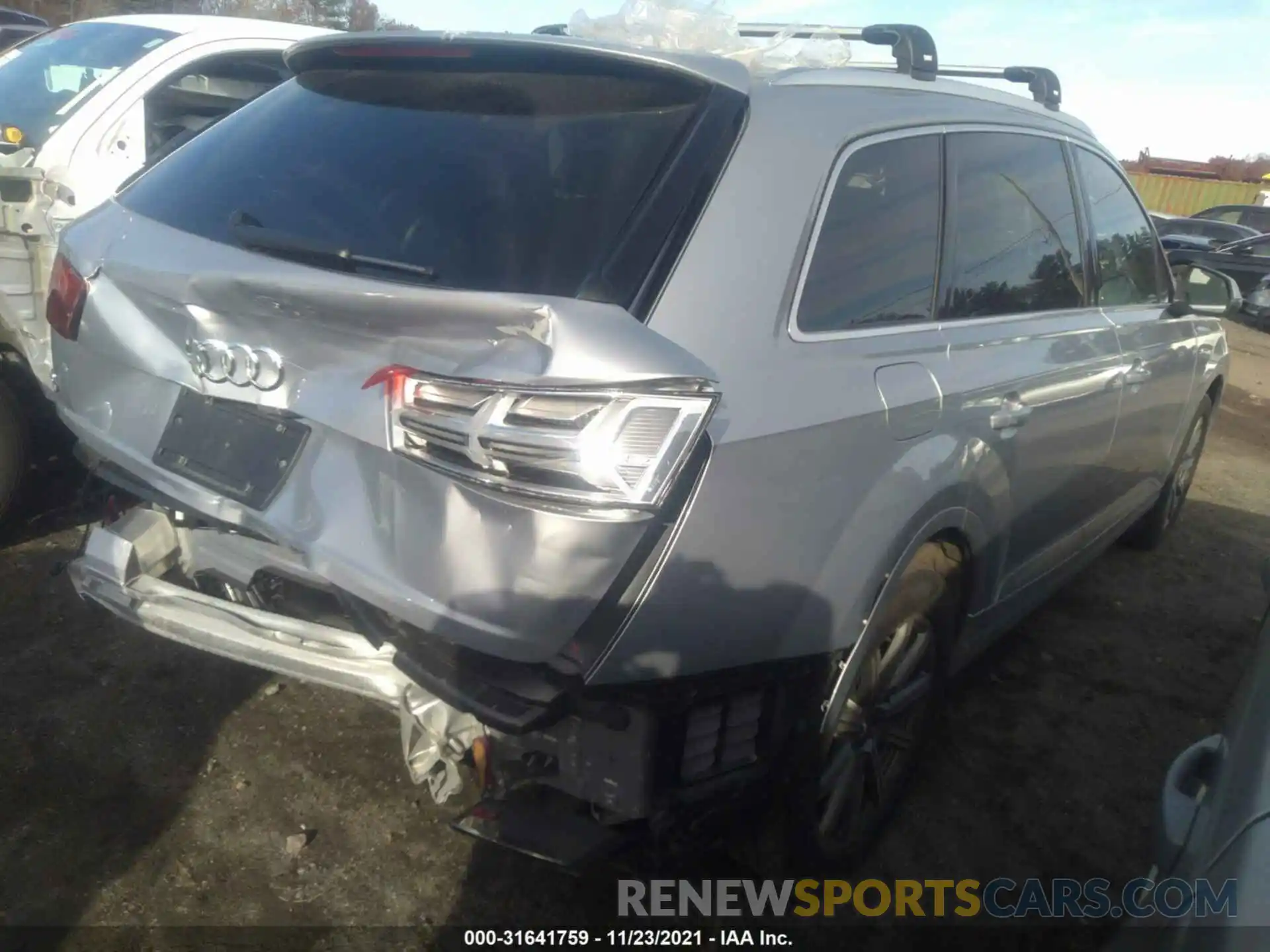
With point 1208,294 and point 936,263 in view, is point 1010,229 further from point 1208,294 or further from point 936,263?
point 1208,294

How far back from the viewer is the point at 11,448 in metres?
3.83

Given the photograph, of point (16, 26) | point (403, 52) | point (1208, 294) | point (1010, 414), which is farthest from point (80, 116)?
point (16, 26)

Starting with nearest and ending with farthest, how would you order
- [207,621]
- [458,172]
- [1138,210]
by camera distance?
[458,172] → [207,621] → [1138,210]

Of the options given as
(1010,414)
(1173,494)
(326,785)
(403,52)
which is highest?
(403,52)

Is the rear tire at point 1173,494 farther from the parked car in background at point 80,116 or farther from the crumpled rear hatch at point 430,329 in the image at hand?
the parked car in background at point 80,116

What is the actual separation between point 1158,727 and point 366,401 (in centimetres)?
310

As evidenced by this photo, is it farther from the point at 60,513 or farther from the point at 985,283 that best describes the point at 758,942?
the point at 60,513

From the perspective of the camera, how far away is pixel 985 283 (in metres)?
2.87

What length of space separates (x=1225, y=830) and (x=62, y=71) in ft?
16.6

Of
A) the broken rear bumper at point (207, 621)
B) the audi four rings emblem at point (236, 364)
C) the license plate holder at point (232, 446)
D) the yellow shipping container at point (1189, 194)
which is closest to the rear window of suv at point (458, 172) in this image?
the audi four rings emblem at point (236, 364)

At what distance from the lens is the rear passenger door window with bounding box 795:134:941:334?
2186 millimetres

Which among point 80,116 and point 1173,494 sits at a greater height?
point 80,116

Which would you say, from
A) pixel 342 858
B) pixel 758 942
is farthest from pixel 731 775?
pixel 342 858

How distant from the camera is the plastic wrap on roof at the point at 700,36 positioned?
2609 mm
